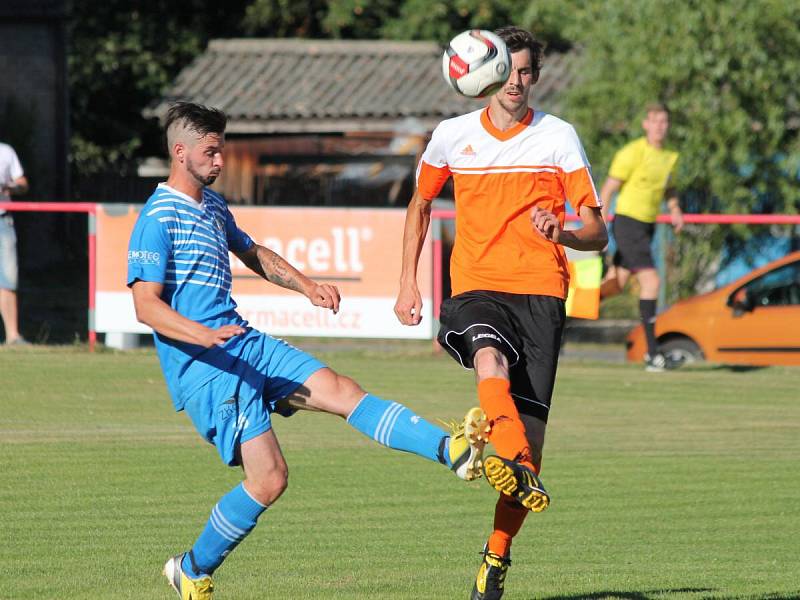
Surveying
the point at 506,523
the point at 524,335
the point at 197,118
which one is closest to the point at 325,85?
the point at 524,335

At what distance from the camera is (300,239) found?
15898mm

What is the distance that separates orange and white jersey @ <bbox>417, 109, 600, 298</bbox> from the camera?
7039 mm

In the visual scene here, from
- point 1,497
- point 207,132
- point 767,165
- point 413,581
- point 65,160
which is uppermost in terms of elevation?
point 207,132

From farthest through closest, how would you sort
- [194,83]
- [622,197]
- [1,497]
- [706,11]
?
[194,83], [706,11], [622,197], [1,497]

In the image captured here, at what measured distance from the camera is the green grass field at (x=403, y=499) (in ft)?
24.3

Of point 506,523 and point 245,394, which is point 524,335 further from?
point 245,394

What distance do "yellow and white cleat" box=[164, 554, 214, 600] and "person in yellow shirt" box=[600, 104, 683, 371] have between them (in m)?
8.68

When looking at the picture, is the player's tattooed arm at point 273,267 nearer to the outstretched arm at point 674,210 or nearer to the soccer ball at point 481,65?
the soccer ball at point 481,65

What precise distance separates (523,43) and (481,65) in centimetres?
23

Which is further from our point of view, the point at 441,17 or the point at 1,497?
the point at 441,17

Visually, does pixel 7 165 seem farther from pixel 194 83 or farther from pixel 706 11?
pixel 194 83

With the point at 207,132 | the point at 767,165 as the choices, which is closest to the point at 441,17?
the point at 767,165

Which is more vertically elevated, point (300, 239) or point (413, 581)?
point (413, 581)

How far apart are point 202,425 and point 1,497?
320cm
